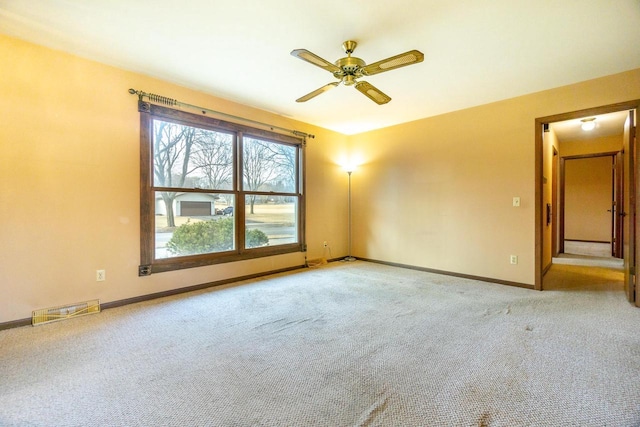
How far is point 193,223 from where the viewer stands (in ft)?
12.1

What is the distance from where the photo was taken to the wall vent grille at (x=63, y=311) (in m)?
2.59

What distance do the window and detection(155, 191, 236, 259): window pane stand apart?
1 cm

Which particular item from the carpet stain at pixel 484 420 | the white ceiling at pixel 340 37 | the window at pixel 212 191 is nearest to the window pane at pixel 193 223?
the window at pixel 212 191

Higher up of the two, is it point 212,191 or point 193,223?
point 212,191

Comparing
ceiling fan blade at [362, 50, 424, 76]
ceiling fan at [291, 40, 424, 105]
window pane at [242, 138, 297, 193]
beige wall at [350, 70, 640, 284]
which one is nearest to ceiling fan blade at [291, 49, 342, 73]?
ceiling fan at [291, 40, 424, 105]

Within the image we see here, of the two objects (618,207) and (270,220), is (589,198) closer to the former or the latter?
(618,207)

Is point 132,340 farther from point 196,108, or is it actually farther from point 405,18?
point 405,18

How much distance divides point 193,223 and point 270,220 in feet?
3.99

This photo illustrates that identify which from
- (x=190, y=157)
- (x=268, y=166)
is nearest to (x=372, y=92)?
(x=268, y=166)

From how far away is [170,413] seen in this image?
146 centimetres

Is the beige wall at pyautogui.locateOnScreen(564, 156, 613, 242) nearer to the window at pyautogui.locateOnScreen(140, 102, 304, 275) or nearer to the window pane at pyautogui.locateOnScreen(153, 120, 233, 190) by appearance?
the window at pyautogui.locateOnScreen(140, 102, 304, 275)

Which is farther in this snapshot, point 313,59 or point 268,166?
point 268,166

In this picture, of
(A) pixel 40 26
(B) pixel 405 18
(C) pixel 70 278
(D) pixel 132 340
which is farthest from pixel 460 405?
(A) pixel 40 26

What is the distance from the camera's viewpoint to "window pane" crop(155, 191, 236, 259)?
341 cm
